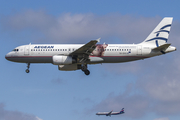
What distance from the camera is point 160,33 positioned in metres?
58.3

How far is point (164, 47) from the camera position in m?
54.2

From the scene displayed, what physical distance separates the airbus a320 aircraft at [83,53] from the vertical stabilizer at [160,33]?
81cm

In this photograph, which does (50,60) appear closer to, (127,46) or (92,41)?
(92,41)

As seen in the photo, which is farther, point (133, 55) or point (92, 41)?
point (133, 55)

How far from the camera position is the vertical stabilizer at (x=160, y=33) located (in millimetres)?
57562

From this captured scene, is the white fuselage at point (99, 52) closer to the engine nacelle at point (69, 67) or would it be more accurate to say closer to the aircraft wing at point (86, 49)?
the aircraft wing at point (86, 49)

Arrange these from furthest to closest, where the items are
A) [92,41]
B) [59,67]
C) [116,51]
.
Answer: [59,67]
[116,51]
[92,41]

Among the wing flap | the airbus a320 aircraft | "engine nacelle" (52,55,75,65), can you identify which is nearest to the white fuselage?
the airbus a320 aircraft

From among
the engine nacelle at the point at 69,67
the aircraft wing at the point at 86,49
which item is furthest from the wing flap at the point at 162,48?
the engine nacelle at the point at 69,67

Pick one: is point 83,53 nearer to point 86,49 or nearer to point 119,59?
point 86,49

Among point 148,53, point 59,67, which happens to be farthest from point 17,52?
point 148,53

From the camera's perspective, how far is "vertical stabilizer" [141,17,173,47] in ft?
189

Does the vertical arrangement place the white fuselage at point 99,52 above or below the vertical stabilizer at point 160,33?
below

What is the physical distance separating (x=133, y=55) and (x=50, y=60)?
1360 cm
